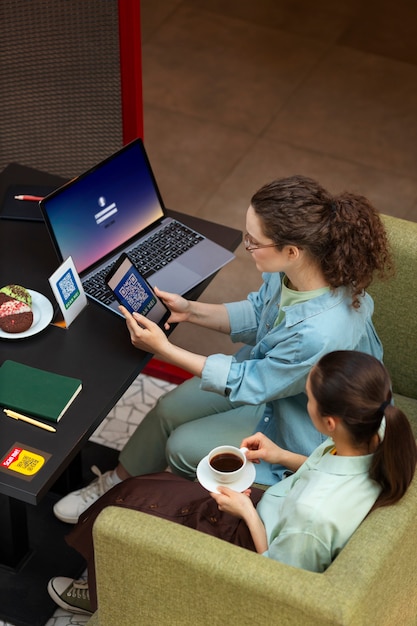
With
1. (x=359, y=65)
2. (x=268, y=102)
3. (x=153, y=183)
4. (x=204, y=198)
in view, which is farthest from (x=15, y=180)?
(x=359, y=65)

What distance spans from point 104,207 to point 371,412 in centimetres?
108

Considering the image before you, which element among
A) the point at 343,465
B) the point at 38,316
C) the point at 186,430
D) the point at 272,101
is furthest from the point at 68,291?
the point at 272,101

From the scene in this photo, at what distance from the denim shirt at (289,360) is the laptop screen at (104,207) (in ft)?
1.43

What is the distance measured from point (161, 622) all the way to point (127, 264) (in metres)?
0.86

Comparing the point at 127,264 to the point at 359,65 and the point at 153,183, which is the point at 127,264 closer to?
the point at 153,183

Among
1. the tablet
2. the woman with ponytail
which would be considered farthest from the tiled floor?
the woman with ponytail

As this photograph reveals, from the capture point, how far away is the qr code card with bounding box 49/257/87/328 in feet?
7.83

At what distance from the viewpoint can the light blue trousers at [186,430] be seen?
2525 mm

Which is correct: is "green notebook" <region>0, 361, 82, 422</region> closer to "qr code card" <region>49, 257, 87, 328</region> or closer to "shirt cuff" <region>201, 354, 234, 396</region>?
"qr code card" <region>49, 257, 87, 328</region>

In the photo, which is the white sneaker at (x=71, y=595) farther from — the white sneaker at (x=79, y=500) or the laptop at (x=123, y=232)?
the laptop at (x=123, y=232)

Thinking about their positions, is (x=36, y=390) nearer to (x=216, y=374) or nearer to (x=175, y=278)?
(x=216, y=374)

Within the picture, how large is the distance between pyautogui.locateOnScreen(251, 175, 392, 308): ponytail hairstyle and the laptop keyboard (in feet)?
Result: 1.56

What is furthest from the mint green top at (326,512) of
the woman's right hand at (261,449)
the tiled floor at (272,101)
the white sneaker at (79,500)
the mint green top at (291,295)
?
the tiled floor at (272,101)

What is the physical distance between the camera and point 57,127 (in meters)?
3.38
